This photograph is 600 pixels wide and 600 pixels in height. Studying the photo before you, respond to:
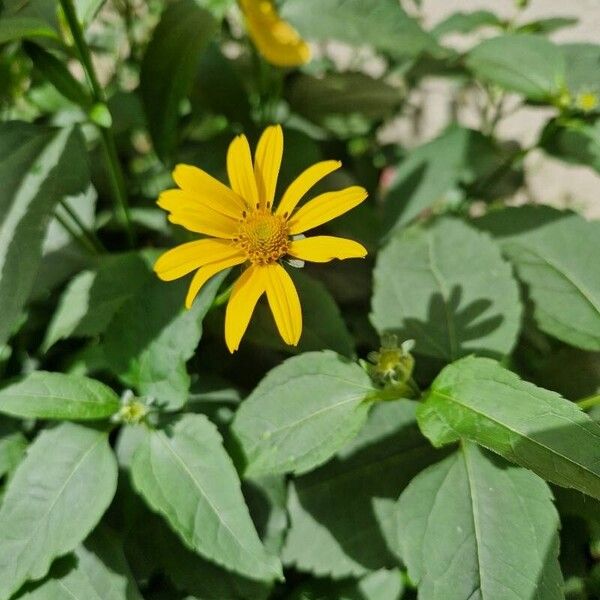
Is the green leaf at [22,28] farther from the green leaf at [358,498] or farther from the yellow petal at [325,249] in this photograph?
the green leaf at [358,498]

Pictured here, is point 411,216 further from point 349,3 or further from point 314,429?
point 314,429

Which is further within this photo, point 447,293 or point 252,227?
point 447,293

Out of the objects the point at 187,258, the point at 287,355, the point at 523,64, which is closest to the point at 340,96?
the point at 523,64

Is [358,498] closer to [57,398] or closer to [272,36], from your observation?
[57,398]

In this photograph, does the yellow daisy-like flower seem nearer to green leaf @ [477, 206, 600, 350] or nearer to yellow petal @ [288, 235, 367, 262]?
yellow petal @ [288, 235, 367, 262]

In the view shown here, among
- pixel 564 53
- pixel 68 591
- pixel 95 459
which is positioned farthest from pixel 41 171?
pixel 564 53

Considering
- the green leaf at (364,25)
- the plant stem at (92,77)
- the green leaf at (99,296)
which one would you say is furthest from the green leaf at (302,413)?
the green leaf at (364,25)
